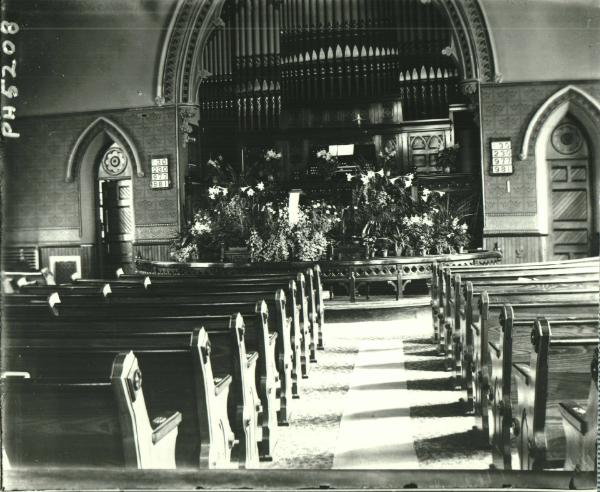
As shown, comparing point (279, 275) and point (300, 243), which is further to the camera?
point (300, 243)

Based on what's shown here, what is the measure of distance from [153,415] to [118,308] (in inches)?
48.5

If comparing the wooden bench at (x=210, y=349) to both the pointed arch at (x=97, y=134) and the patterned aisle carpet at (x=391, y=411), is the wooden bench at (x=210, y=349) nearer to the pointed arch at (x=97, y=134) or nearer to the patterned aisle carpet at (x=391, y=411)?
the patterned aisle carpet at (x=391, y=411)

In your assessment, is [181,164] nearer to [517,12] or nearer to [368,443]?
[517,12]

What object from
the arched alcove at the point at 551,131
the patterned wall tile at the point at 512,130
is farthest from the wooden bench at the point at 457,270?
the arched alcove at the point at 551,131

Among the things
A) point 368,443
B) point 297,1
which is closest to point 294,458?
point 368,443

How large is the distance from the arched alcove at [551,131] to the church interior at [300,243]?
0.13 ft

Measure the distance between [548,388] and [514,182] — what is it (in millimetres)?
9155

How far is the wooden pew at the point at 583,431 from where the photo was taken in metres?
1.83

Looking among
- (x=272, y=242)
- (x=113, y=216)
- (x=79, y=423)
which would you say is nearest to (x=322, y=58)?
(x=113, y=216)

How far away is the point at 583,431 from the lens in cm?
187

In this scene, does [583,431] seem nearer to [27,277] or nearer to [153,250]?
[27,277]

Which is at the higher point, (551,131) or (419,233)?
(551,131)

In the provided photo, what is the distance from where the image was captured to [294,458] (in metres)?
3.64

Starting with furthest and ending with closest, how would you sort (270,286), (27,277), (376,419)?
(27,277) < (270,286) < (376,419)
